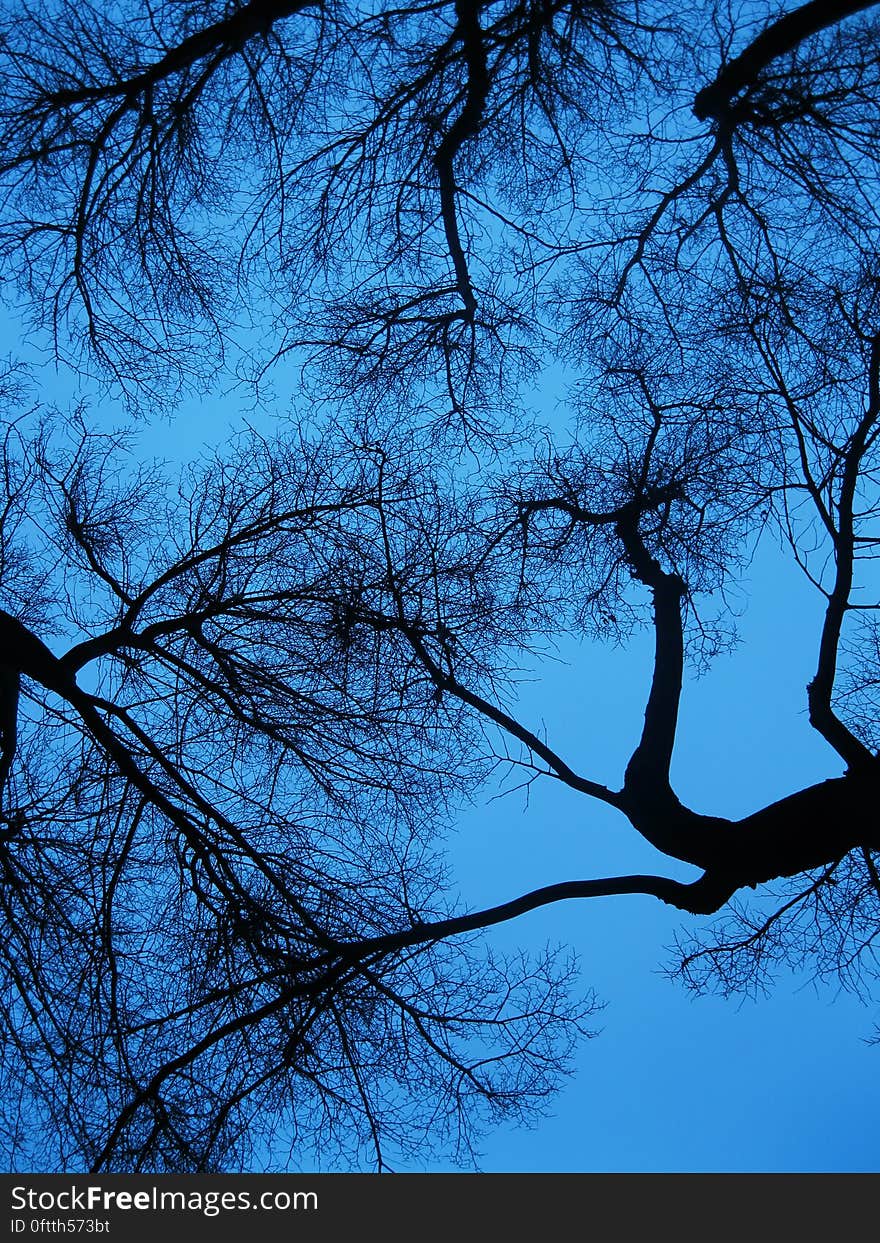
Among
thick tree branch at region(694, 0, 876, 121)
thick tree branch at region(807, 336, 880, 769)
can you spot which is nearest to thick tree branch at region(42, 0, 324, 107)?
thick tree branch at region(694, 0, 876, 121)

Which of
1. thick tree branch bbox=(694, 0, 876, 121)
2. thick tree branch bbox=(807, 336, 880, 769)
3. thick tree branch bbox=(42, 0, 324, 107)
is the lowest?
thick tree branch bbox=(807, 336, 880, 769)

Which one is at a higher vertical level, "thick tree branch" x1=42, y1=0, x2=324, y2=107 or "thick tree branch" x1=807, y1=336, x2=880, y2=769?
"thick tree branch" x1=42, y1=0, x2=324, y2=107

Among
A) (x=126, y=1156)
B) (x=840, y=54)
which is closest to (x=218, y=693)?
(x=126, y=1156)

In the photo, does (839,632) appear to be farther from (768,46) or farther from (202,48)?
(202,48)

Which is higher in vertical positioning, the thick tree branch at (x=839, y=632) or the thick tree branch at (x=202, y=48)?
the thick tree branch at (x=202, y=48)

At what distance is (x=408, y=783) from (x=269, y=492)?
7.00 ft

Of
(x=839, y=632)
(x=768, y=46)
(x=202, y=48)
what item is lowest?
(x=839, y=632)

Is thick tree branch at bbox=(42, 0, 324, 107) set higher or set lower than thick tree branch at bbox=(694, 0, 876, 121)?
higher

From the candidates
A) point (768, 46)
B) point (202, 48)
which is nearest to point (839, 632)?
point (768, 46)

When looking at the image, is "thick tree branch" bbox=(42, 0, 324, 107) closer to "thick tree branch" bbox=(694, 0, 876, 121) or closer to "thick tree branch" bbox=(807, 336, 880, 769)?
"thick tree branch" bbox=(694, 0, 876, 121)

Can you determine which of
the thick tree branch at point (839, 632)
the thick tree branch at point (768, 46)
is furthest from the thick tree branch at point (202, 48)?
the thick tree branch at point (839, 632)

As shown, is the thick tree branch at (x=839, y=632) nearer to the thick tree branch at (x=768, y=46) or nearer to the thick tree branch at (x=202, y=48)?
the thick tree branch at (x=768, y=46)

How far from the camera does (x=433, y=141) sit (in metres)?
5.05

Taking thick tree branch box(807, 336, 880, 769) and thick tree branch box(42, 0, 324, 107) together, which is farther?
thick tree branch box(42, 0, 324, 107)
